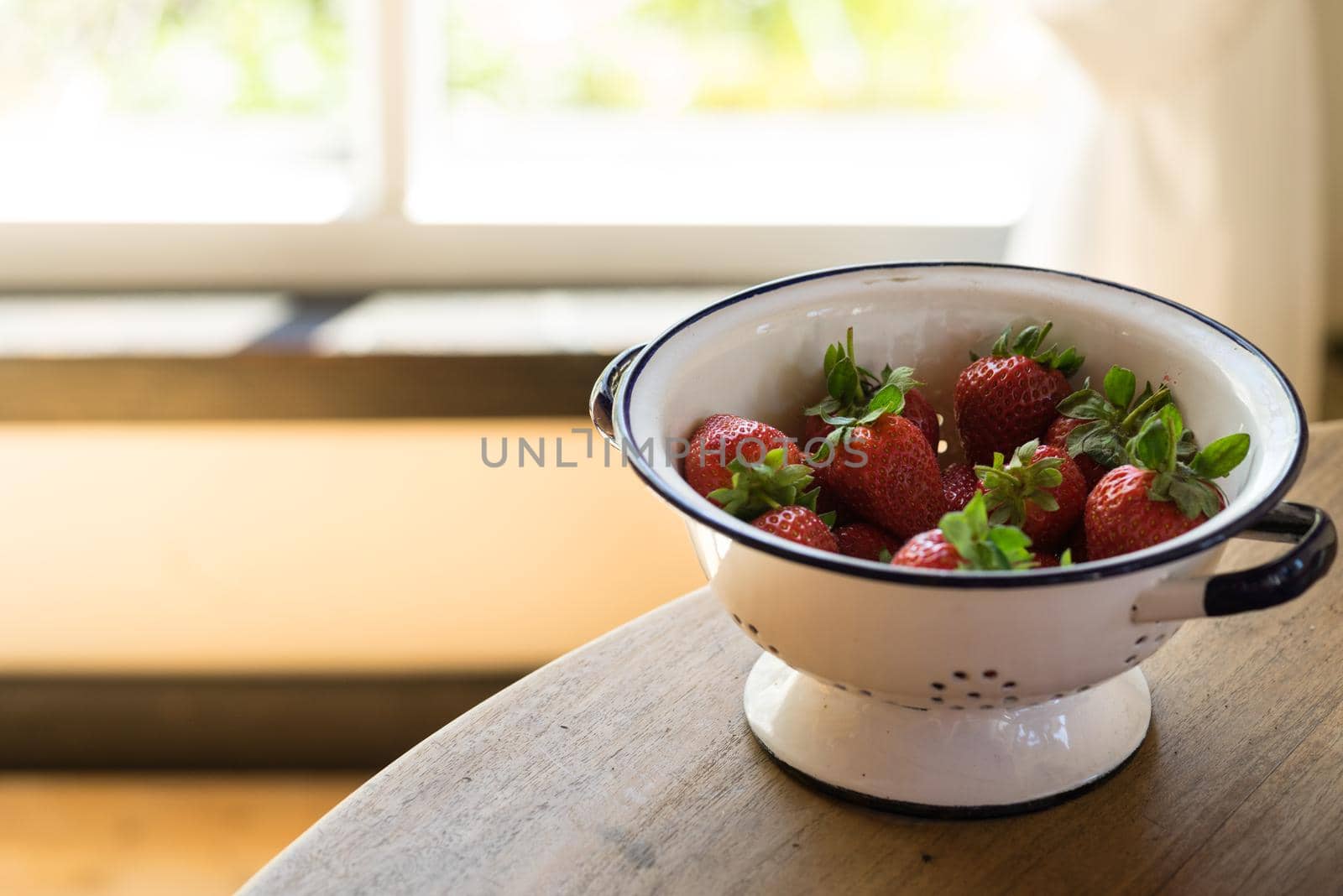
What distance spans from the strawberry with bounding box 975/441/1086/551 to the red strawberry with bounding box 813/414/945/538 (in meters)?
0.03

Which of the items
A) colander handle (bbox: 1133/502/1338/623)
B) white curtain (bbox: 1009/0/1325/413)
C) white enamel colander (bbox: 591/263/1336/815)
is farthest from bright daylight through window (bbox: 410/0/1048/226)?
colander handle (bbox: 1133/502/1338/623)

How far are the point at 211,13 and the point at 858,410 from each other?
1.19m

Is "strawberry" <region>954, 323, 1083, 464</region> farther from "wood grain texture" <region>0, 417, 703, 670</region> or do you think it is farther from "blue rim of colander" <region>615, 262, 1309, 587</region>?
"wood grain texture" <region>0, 417, 703, 670</region>

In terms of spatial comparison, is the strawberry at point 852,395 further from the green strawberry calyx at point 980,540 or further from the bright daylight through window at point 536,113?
the bright daylight through window at point 536,113

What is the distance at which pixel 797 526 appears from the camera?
1.95 ft

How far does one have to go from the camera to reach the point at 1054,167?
1334mm

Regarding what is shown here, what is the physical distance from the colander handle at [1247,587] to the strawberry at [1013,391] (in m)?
0.17

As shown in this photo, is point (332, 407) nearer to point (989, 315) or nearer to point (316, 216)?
point (316, 216)

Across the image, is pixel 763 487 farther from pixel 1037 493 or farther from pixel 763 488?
pixel 1037 493

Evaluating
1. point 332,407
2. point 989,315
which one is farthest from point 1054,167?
point 332,407

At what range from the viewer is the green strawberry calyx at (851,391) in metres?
0.67

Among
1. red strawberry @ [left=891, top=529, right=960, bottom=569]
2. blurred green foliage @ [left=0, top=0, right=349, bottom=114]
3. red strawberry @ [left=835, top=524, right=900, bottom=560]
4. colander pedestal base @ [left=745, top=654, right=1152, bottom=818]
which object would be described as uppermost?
blurred green foliage @ [left=0, top=0, right=349, bottom=114]

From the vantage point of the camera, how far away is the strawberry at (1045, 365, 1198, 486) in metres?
0.66

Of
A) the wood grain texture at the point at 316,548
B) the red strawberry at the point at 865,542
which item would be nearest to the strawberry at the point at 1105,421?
the red strawberry at the point at 865,542
